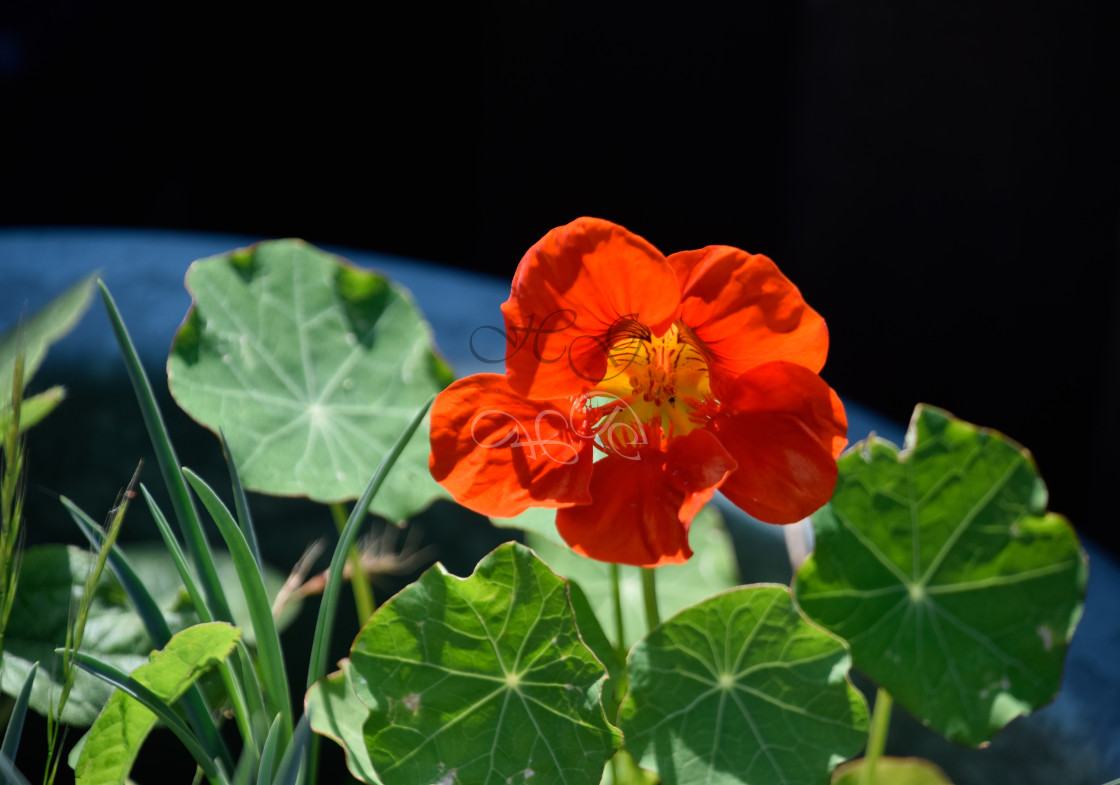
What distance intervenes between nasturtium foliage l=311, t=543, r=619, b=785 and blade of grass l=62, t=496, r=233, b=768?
58mm

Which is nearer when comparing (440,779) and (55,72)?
(440,779)

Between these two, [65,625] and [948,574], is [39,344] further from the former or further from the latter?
[948,574]

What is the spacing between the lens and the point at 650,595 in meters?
0.58

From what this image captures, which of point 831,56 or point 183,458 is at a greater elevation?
point 831,56

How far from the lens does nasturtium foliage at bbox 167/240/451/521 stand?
0.65m

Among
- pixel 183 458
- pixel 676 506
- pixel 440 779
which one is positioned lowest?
pixel 183 458

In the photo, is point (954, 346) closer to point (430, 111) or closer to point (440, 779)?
point (430, 111)

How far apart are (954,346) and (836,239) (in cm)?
27

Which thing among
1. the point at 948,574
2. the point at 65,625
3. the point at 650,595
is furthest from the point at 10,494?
the point at 948,574

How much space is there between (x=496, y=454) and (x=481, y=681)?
0.44ft

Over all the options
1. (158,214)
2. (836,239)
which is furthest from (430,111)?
(836,239)

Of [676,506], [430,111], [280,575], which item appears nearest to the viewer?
[676,506]

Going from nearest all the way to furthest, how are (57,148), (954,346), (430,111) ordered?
(954,346) < (57,148) < (430,111)

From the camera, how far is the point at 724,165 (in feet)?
5.98
